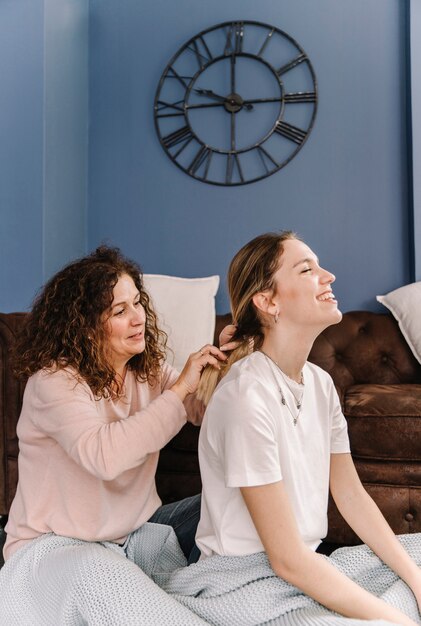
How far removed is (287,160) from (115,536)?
2.43 m

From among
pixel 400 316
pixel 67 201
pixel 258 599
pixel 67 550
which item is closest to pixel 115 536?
pixel 67 550

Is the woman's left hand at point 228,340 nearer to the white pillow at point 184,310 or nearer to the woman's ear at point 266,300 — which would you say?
the woman's ear at point 266,300

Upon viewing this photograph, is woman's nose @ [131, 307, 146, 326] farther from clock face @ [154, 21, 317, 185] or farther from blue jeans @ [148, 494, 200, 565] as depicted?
clock face @ [154, 21, 317, 185]

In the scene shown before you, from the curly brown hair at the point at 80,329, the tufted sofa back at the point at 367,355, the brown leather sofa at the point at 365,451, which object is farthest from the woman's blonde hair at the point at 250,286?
the tufted sofa back at the point at 367,355

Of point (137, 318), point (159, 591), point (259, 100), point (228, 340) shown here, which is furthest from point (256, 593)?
point (259, 100)

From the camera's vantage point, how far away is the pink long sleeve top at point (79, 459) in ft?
4.50

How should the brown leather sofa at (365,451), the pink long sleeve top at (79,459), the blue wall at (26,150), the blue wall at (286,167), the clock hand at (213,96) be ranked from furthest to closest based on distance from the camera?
→ the clock hand at (213,96) → the blue wall at (286,167) → the blue wall at (26,150) → the brown leather sofa at (365,451) → the pink long sleeve top at (79,459)

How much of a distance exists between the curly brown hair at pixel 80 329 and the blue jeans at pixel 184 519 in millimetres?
348

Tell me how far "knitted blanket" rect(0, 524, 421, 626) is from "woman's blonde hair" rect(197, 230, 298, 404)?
1.50 feet

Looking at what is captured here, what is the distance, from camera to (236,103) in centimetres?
343

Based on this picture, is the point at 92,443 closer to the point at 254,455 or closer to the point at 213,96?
the point at 254,455

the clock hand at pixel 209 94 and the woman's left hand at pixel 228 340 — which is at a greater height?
the clock hand at pixel 209 94

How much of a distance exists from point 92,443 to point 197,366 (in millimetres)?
318

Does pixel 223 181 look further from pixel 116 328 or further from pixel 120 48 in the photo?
pixel 116 328
